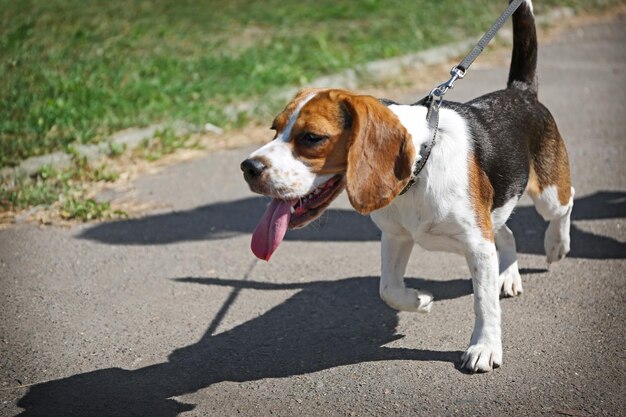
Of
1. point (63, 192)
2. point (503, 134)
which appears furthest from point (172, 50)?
→ point (503, 134)

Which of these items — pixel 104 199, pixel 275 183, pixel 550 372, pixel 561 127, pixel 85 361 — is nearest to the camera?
pixel 275 183

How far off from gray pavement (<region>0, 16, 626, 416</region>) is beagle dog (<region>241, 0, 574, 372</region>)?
0.30 m

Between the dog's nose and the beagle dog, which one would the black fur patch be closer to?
the beagle dog

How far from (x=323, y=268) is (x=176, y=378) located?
1554mm

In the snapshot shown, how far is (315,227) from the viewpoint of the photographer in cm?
591

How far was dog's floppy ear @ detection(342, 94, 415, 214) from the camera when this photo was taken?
3.55 m

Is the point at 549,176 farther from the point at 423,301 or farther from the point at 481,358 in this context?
the point at 481,358

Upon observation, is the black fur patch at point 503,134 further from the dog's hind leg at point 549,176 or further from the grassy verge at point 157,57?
the grassy verge at point 157,57

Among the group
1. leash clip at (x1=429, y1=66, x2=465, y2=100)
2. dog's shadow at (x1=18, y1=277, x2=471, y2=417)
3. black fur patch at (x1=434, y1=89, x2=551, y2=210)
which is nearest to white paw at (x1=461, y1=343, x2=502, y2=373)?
dog's shadow at (x1=18, y1=277, x2=471, y2=417)

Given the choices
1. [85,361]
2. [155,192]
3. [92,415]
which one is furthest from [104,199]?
[92,415]

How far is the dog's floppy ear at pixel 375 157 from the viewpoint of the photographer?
3547mm

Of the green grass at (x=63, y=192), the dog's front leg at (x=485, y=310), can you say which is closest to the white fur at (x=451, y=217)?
the dog's front leg at (x=485, y=310)

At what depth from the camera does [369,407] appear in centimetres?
368

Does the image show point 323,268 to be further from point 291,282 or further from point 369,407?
point 369,407
